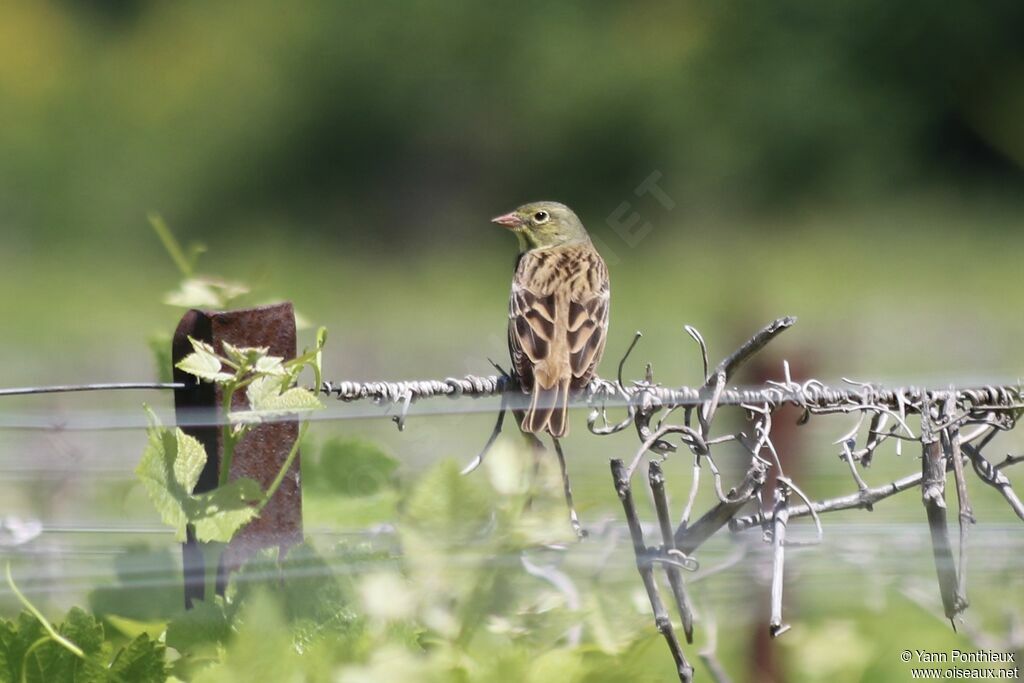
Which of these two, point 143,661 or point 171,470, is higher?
point 171,470

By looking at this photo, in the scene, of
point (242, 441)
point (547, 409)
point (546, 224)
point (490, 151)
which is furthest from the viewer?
point (490, 151)

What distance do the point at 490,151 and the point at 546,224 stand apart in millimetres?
8861

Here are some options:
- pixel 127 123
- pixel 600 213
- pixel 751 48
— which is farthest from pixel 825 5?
pixel 127 123

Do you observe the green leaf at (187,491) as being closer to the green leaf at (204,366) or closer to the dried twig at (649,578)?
the green leaf at (204,366)

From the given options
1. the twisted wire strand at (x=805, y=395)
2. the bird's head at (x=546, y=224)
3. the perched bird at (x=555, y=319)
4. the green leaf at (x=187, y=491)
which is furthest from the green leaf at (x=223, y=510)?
the bird's head at (x=546, y=224)

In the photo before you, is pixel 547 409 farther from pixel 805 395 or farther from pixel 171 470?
pixel 171 470

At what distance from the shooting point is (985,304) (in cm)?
965

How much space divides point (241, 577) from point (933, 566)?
568 millimetres

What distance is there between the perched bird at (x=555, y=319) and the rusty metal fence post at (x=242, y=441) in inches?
20.3

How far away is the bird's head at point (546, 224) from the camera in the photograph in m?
2.97

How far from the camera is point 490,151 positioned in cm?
1174

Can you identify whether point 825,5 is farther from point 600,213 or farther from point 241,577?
point 241,577

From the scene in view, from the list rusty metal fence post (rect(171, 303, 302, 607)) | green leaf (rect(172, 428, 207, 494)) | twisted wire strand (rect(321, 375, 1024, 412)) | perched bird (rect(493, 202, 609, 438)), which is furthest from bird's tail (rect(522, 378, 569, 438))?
green leaf (rect(172, 428, 207, 494))

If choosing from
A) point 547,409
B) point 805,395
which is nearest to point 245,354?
point 805,395
